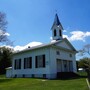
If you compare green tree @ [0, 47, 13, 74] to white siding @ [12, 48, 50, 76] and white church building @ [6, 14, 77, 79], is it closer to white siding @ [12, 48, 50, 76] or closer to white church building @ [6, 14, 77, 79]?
white church building @ [6, 14, 77, 79]

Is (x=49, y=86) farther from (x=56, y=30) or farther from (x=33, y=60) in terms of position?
(x=56, y=30)

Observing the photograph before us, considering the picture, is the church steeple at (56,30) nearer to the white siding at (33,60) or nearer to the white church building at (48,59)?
the white church building at (48,59)

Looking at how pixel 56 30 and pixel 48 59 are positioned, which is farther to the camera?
pixel 56 30

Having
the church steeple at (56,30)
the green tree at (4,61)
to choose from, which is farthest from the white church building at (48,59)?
the green tree at (4,61)

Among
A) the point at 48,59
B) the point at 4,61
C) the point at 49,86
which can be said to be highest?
the point at 4,61

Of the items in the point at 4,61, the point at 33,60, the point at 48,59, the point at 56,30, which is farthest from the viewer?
the point at 4,61

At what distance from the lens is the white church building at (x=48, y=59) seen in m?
23.8

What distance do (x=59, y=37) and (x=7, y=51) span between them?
26.4 metres

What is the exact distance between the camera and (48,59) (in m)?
23.5

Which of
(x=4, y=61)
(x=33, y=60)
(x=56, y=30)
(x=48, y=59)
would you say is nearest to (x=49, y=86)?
(x=48, y=59)

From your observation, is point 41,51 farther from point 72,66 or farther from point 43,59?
point 72,66

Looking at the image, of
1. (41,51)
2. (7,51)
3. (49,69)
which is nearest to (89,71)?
(49,69)

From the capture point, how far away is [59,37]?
1124 inches

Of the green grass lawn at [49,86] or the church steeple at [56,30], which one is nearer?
the green grass lawn at [49,86]
